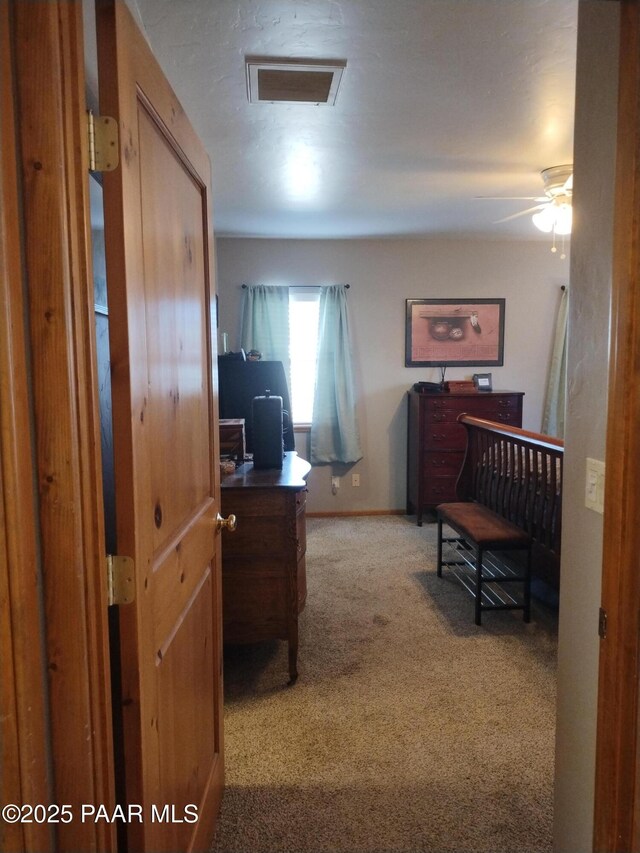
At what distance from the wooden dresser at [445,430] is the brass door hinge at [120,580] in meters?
3.85

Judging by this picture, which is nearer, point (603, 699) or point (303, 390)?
point (603, 699)

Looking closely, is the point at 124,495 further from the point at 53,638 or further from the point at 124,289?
the point at 124,289

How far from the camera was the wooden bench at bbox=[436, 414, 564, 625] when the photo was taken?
9.17ft

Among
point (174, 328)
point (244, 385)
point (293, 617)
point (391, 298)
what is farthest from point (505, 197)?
point (174, 328)

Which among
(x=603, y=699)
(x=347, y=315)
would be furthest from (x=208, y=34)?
(x=347, y=315)

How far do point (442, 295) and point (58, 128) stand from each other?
177 inches

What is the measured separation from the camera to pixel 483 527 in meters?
2.99

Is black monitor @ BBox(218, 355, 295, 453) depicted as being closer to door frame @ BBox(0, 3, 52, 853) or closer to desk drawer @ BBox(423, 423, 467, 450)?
desk drawer @ BBox(423, 423, 467, 450)

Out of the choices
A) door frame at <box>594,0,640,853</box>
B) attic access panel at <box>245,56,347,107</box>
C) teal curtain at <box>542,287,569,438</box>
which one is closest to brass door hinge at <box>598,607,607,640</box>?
door frame at <box>594,0,640,853</box>

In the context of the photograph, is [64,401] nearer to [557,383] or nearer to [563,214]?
[563,214]

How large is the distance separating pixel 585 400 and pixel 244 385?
3.45m

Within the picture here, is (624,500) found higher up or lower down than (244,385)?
lower down

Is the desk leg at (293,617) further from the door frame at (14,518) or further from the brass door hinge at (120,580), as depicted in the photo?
the door frame at (14,518)

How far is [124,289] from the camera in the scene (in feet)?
3.00
